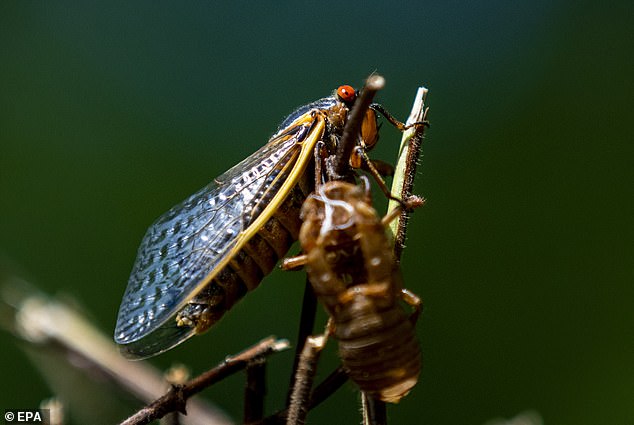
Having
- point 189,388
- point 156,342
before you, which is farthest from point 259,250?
point 189,388

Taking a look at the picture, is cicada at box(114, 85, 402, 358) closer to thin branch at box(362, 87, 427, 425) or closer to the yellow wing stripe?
the yellow wing stripe

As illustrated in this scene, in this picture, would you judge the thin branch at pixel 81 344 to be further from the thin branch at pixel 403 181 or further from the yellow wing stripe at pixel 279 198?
the thin branch at pixel 403 181

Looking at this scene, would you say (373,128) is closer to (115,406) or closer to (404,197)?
(404,197)

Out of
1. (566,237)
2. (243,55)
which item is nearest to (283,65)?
(243,55)

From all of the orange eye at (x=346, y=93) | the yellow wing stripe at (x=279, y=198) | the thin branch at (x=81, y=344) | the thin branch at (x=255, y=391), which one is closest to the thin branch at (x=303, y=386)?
the thin branch at (x=255, y=391)

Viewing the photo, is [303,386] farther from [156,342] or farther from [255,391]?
[156,342]

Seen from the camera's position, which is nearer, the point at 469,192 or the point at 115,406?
the point at 115,406

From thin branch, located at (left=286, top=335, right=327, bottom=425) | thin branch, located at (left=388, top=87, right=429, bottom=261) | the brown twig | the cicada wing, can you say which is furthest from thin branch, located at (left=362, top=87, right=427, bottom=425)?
the cicada wing
